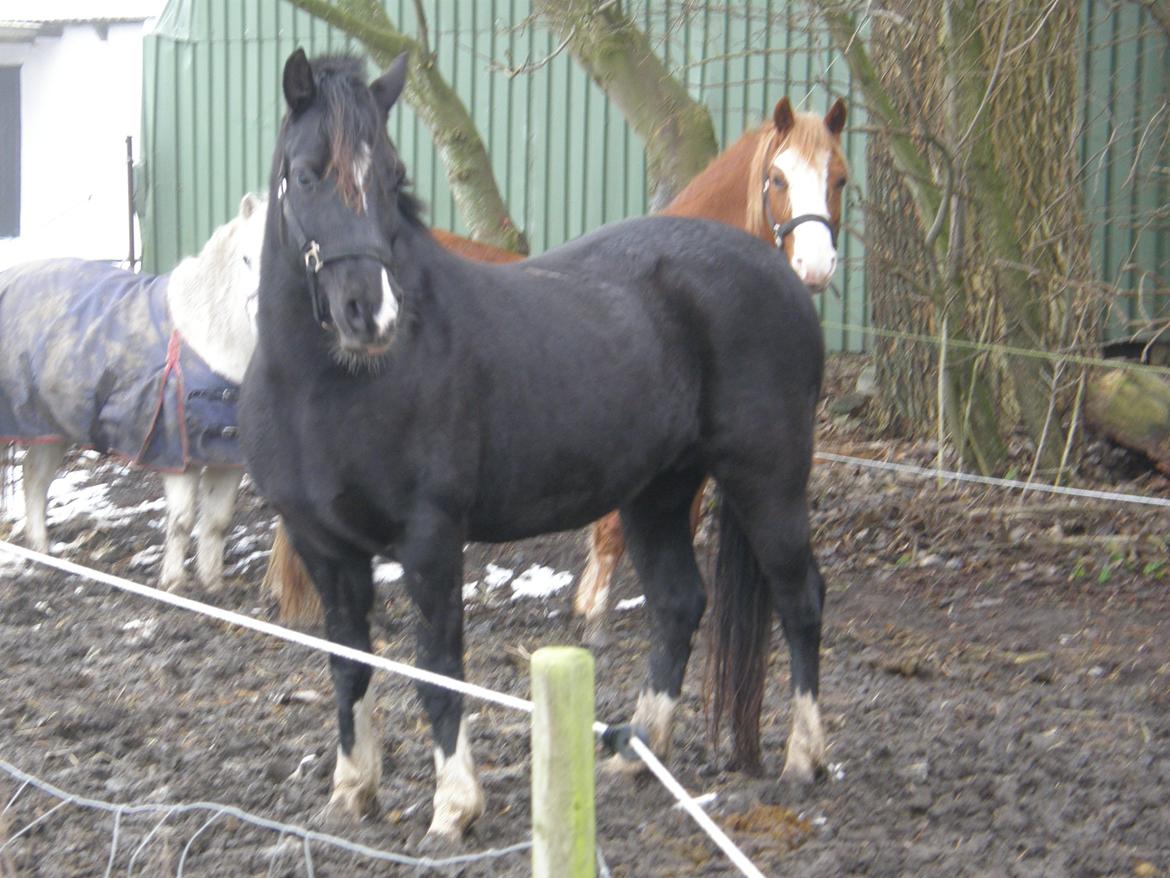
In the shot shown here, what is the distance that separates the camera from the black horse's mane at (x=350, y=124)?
3.32 meters

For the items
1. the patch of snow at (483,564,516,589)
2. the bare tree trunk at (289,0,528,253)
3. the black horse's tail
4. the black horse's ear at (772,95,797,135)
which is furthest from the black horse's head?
the bare tree trunk at (289,0,528,253)

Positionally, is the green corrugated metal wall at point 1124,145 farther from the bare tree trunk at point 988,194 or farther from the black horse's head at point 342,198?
the black horse's head at point 342,198

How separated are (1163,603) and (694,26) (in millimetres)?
6569

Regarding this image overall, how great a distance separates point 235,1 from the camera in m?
13.4

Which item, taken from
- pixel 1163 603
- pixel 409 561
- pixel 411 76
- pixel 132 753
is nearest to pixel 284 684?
pixel 132 753

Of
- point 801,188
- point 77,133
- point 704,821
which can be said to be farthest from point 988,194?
A: point 77,133

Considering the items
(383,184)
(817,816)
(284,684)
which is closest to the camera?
(383,184)

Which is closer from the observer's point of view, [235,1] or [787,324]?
[787,324]

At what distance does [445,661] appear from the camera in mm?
3621

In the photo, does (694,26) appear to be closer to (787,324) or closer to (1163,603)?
(1163,603)

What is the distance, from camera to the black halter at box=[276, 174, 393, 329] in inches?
129

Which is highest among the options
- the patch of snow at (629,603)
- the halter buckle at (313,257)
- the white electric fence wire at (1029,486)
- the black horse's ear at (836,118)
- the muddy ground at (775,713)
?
the black horse's ear at (836,118)

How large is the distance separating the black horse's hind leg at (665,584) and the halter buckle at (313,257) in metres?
1.41

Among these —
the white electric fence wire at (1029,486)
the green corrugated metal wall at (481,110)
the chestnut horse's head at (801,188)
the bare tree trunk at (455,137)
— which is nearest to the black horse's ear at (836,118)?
the chestnut horse's head at (801,188)
